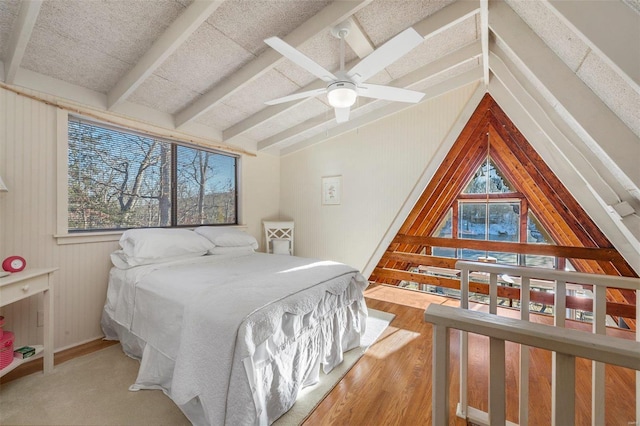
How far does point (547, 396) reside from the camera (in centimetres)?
173

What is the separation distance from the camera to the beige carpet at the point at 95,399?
1.50 metres

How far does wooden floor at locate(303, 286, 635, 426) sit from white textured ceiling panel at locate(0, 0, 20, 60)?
2.92 metres

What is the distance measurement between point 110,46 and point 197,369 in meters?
2.25

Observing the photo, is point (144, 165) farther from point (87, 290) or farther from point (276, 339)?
point (276, 339)

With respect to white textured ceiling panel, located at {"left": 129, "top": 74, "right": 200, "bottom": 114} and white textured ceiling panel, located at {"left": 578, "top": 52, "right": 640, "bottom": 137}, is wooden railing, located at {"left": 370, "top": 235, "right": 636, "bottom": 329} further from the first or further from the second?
white textured ceiling panel, located at {"left": 129, "top": 74, "right": 200, "bottom": 114}

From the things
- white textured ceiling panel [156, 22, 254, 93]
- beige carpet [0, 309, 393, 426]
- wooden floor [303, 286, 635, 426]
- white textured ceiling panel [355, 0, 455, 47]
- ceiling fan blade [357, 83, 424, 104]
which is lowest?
wooden floor [303, 286, 635, 426]

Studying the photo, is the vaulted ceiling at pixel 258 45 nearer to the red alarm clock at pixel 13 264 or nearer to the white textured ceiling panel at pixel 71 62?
the white textured ceiling panel at pixel 71 62

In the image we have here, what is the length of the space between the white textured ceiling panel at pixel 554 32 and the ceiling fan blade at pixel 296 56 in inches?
42.3

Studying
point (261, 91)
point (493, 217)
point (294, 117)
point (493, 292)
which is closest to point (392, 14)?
point (261, 91)

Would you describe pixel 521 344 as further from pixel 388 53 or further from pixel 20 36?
pixel 20 36

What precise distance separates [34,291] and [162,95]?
190 centimetres

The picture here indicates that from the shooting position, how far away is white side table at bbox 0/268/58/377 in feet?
5.26

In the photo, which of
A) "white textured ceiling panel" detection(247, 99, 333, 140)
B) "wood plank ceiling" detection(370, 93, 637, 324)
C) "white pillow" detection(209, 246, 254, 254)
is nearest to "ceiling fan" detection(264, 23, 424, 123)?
"white textured ceiling panel" detection(247, 99, 333, 140)

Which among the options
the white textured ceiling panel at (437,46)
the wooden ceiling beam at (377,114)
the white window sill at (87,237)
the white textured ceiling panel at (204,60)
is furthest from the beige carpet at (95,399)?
the wooden ceiling beam at (377,114)
